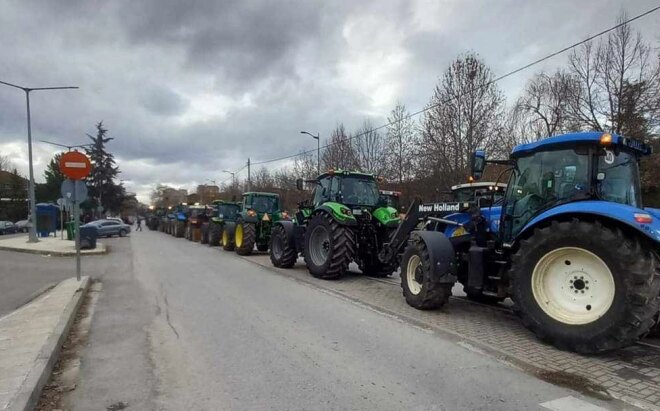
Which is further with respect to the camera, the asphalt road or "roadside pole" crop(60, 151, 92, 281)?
"roadside pole" crop(60, 151, 92, 281)

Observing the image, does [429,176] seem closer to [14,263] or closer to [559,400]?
[14,263]

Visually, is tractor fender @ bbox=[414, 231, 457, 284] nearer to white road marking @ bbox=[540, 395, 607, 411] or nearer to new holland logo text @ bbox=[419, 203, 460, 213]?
new holland logo text @ bbox=[419, 203, 460, 213]


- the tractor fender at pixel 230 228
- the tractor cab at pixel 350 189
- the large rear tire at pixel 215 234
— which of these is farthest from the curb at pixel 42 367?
the large rear tire at pixel 215 234

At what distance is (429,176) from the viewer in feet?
84.9

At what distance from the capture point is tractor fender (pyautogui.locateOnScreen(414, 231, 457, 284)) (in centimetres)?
723

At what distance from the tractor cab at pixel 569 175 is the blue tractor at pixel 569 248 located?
0.01 m

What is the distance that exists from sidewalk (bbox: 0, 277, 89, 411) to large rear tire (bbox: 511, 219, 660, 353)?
5312 millimetres

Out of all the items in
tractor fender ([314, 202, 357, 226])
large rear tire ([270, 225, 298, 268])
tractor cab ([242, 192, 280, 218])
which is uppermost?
tractor cab ([242, 192, 280, 218])

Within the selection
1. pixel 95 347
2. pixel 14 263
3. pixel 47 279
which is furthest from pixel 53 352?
pixel 14 263

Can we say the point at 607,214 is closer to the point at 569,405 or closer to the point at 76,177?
the point at 569,405

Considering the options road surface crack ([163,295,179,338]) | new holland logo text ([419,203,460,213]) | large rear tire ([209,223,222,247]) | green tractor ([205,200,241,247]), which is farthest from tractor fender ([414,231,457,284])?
large rear tire ([209,223,222,247])

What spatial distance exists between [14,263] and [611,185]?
17850 millimetres

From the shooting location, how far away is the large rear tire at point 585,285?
16.5 feet

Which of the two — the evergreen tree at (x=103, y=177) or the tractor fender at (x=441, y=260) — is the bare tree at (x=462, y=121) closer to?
the tractor fender at (x=441, y=260)
